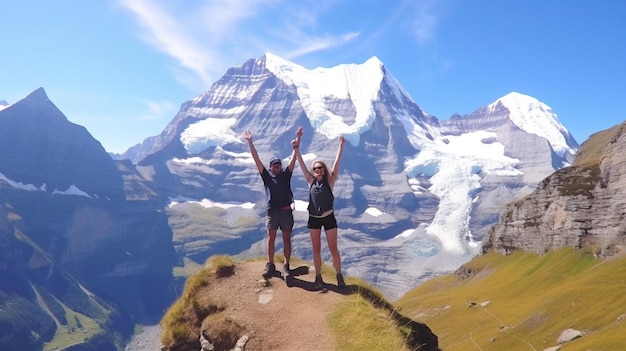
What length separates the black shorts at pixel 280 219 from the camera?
886 inches

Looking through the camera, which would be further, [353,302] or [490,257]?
[490,257]

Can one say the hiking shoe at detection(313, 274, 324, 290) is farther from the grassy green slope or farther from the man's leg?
the grassy green slope

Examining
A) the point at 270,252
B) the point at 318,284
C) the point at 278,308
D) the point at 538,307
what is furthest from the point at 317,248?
the point at 538,307

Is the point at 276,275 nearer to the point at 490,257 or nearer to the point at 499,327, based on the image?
the point at 499,327

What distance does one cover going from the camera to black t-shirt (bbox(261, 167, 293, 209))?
22828mm

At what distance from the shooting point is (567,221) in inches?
5221

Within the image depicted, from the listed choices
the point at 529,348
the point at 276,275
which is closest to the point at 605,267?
the point at 529,348

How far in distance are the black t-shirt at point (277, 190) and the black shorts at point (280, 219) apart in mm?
283

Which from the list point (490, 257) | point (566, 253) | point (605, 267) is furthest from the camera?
point (490, 257)

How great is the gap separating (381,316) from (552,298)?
75.7m

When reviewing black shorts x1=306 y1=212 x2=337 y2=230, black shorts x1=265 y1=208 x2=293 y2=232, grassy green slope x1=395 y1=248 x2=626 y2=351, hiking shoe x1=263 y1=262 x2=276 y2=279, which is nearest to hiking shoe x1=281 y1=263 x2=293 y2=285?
hiking shoe x1=263 y1=262 x2=276 y2=279

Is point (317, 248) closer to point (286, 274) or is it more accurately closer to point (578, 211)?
point (286, 274)

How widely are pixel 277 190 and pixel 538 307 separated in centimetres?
7555

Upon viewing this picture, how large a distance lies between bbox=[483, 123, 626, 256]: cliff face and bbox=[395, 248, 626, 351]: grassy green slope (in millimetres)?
5243
